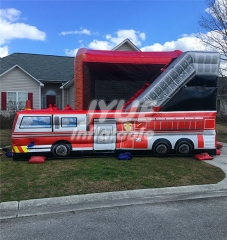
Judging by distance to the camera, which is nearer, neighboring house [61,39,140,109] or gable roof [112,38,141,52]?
→ neighboring house [61,39,140,109]

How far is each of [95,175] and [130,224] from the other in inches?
87.3

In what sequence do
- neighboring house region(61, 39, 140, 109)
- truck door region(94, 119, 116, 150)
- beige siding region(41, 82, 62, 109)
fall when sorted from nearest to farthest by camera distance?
truck door region(94, 119, 116, 150)
neighboring house region(61, 39, 140, 109)
beige siding region(41, 82, 62, 109)

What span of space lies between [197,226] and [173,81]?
195 inches

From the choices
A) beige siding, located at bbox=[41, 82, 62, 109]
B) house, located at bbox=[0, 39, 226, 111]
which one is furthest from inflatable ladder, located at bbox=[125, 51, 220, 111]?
beige siding, located at bbox=[41, 82, 62, 109]

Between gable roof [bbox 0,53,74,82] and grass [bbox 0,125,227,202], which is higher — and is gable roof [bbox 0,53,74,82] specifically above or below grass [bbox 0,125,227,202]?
above

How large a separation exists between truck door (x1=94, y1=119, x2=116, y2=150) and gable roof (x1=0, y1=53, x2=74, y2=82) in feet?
44.3

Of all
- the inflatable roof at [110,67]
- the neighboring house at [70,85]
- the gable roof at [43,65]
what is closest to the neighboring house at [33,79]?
the gable roof at [43,65]

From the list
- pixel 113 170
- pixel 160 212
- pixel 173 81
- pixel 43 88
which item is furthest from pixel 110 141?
pixel 43 88

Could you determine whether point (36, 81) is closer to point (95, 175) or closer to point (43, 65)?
point (43, 65)

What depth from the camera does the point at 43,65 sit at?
21.6 metres

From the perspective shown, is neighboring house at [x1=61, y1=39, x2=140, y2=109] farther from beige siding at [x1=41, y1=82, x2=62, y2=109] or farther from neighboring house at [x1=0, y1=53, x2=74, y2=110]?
beige siding at [x1=41, y1=82, x2=62, y2=109]

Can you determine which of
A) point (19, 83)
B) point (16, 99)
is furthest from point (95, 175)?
point (19, 83)

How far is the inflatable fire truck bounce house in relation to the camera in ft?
22.9

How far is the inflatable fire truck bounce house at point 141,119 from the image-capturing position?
6.99 metres
